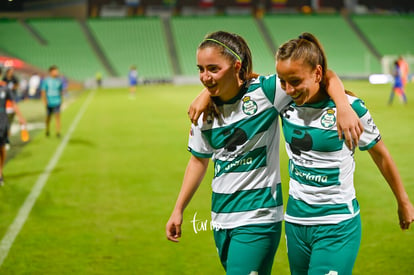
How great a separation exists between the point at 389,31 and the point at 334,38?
22.5 feet

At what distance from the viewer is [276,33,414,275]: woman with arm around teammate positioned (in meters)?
3.42

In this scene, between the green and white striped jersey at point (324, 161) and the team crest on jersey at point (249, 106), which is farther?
the team crest on jersey at point (249, 106)

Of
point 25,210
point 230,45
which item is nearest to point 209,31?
point 25,210

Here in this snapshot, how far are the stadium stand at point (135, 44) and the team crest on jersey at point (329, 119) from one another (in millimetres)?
52442

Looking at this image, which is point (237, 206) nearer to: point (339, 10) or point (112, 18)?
point (112, 18)

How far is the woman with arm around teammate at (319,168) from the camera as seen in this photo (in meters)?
3.42

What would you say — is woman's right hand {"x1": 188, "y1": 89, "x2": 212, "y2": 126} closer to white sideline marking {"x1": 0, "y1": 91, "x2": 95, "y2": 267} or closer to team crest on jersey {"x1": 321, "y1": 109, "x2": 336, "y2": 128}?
team crest on jersey {"x1": 321, "y1": 109, "x2": 336, "y2": 128}

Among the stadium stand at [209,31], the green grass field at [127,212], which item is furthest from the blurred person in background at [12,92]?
the stadium stand at [209,31]

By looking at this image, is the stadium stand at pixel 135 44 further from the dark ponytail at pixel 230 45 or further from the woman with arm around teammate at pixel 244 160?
→ the dark ponytail at pixel 230 45

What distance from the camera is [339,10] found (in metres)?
70.9

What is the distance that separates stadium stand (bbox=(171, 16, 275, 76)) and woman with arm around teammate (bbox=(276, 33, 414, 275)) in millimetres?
53448

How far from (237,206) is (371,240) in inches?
157

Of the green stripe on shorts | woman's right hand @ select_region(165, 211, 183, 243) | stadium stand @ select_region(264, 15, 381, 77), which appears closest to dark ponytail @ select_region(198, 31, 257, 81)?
the green stripe on shorts

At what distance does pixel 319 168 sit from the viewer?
354 centimetres
